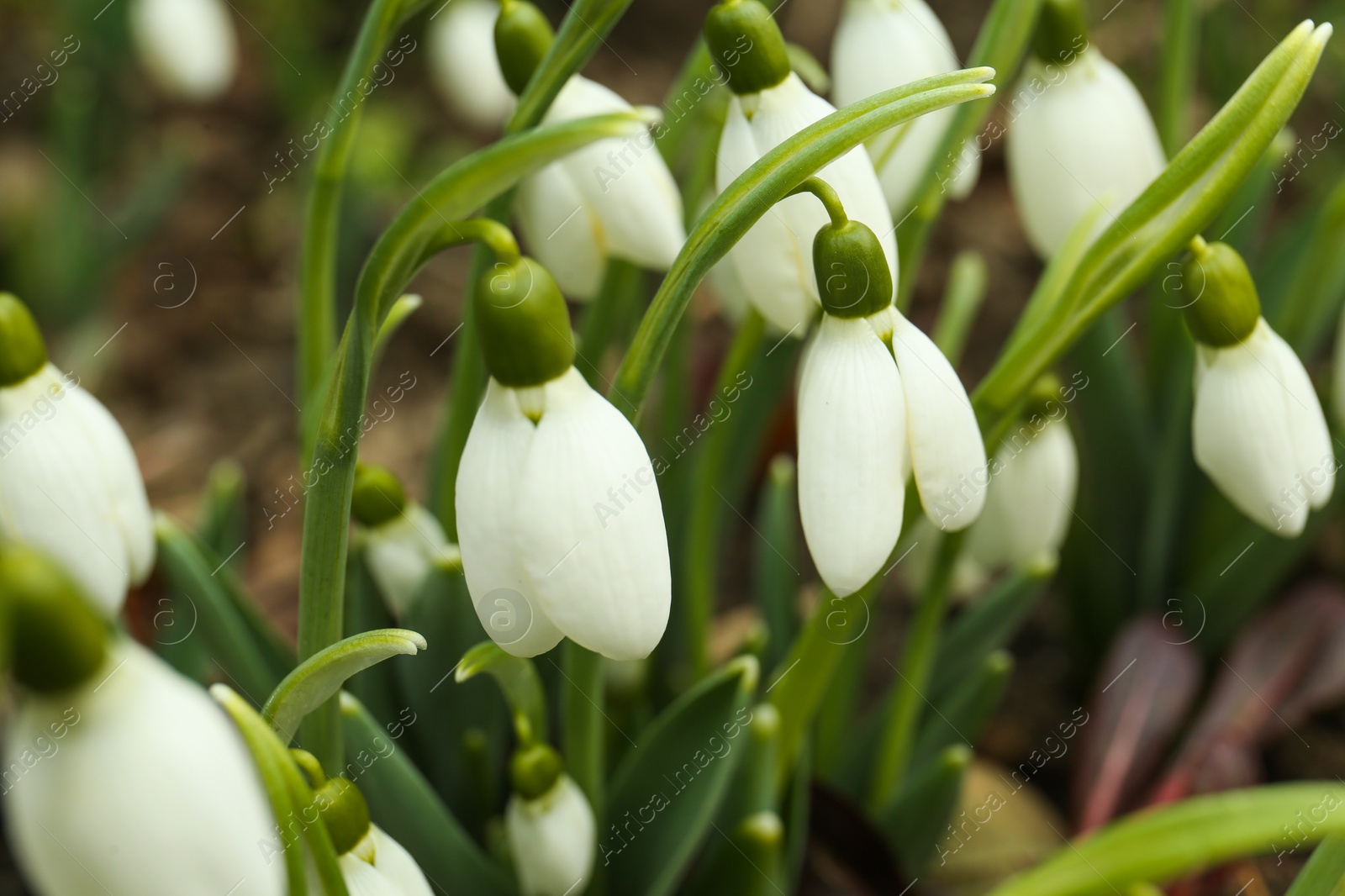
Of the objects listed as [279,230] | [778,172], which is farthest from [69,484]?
[279,230]

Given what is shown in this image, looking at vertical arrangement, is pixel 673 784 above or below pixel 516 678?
below

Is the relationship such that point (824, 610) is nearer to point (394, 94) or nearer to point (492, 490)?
point (492, 490)

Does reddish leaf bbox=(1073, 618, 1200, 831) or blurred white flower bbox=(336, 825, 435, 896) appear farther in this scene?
reddish leaf bbox=(1073, 618, 1200, 831)

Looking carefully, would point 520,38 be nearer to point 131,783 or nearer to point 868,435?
point 868,435

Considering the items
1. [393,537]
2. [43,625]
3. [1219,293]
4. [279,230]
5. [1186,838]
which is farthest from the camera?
[279,230]

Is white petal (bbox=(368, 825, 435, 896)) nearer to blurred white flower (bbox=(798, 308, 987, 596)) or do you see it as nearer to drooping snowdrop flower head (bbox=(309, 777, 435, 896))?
drooping snowdrop flower head (bbox=(309, 777, 435, 896))

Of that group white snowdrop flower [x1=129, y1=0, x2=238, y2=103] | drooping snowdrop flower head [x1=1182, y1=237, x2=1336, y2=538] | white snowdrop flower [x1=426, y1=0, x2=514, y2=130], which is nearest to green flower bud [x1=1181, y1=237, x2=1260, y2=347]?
drooping snowdrop flower head [x1=1182, y1=237, x2=1336, y2=538]

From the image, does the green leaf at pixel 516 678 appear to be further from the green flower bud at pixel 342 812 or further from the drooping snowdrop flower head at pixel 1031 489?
the drooping snowdrop flower head at pixel 1031 489

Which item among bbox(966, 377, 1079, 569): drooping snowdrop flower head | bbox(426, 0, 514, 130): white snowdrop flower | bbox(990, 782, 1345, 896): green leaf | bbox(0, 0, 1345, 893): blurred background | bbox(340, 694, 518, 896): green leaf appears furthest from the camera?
bbox(0, 0, 1345, 893): blurred background
